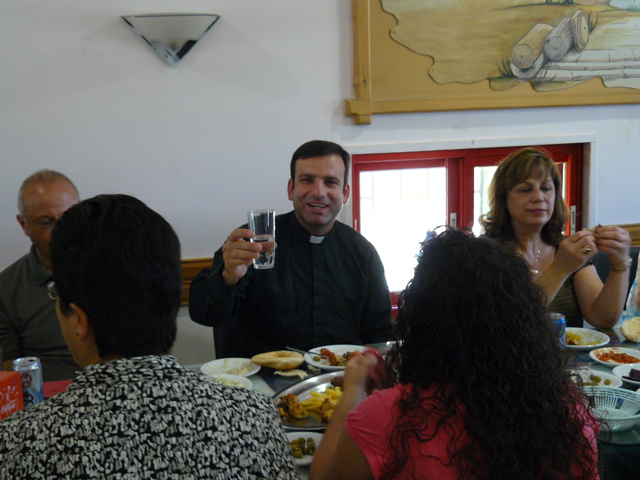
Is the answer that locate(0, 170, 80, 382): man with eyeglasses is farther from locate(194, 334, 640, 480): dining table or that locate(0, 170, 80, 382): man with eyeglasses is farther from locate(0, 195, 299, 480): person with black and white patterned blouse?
locate(0, 195, 299, 480): person with black and white patterned blouse

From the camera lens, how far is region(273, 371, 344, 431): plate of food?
5.04 feet

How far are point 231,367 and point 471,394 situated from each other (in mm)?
1051

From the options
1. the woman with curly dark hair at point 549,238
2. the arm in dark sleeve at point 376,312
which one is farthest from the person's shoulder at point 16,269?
the woman with curly dark hair at point 549,238

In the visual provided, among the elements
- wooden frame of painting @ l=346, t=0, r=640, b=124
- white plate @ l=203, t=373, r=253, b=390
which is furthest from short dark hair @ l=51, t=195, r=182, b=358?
wooden frame of painting @ l=346, t=0, r=640, b=124

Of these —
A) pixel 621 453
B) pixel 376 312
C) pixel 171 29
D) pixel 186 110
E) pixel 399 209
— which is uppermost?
pixel 171 29

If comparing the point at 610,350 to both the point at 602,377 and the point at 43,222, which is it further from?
the point at 43,222

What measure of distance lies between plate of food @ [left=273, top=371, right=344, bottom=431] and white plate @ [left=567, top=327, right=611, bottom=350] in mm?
958

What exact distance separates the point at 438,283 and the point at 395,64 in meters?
2.49

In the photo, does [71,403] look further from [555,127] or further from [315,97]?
[555,127]

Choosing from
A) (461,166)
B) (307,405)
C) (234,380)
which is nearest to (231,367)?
(234,380)

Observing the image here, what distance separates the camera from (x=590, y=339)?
227cm

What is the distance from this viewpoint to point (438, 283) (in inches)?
45.3

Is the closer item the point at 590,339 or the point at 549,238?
the point at 590,339

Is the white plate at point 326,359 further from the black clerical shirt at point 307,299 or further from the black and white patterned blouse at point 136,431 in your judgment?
the black and white patterned blouse at point 136,431
